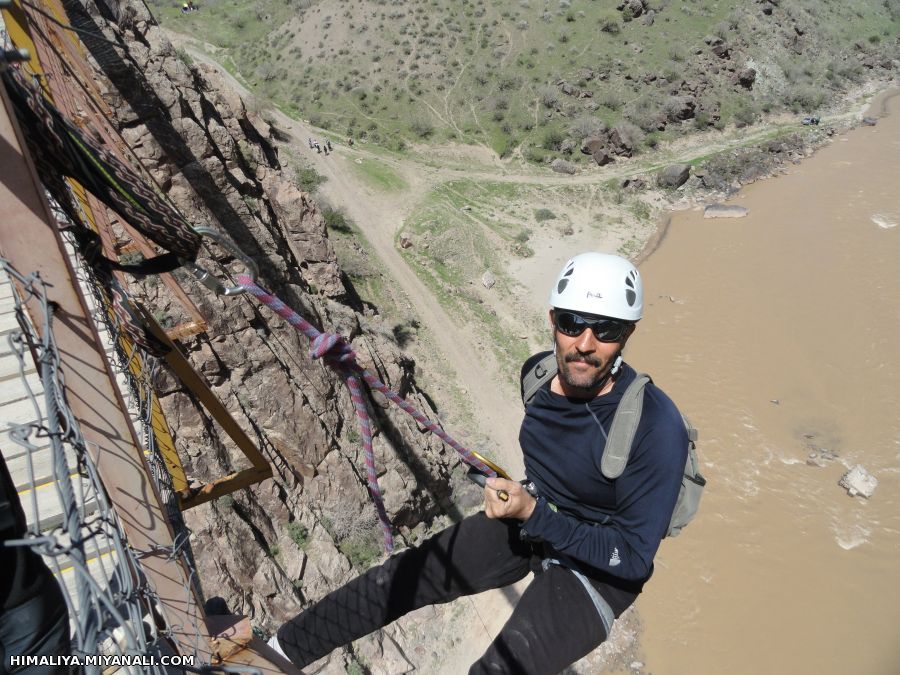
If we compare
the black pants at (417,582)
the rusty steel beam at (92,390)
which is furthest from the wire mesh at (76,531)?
the black pants at (417,582)

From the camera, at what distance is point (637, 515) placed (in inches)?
104

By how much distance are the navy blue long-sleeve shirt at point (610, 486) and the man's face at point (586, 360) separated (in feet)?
0.44

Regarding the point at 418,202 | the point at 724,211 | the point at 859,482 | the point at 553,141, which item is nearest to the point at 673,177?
the point at 724,211

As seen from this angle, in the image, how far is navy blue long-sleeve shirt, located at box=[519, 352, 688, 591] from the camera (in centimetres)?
260

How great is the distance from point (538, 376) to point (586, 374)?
0.47 metres

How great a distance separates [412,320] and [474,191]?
1234cm

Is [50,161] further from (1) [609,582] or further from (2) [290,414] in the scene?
(2) [290,414]

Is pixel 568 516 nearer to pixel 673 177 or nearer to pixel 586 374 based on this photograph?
pixel 586 374

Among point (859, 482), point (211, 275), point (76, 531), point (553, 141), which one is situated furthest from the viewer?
point (553, 141)

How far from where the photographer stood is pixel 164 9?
47.8m

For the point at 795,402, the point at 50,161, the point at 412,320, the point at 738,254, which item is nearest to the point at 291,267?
the point at 412,320

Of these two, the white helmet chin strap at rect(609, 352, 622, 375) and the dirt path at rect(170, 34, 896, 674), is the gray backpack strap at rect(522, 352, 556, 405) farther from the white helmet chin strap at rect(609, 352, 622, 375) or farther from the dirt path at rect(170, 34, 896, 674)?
the dirt path at rect(170, 34, 896, 674)

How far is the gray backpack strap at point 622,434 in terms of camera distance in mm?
2650

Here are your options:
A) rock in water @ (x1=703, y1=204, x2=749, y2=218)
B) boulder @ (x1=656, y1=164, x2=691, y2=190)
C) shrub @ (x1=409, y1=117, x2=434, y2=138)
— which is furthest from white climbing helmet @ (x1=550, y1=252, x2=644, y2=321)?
shrub @ (x1=409, y1=117, x2=434, y2=138)
